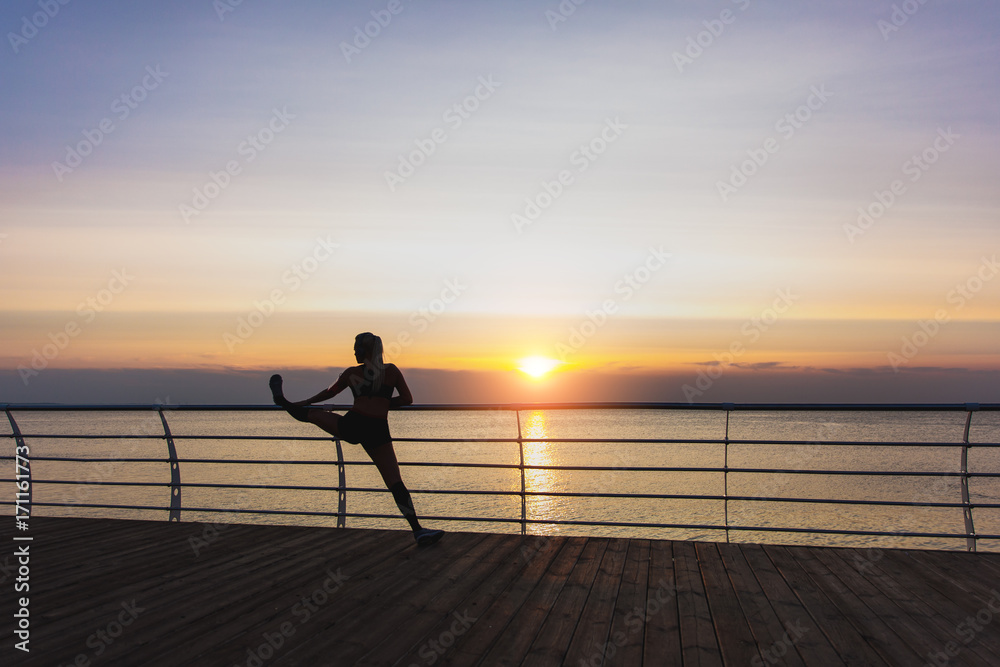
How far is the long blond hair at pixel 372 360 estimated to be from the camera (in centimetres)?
601

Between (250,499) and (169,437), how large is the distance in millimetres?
34795

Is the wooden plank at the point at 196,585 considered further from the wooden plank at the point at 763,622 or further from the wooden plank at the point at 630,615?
the wooden plank at the point at 763,622

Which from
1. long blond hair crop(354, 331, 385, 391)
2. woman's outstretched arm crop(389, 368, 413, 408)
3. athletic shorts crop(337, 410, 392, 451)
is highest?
long blond hair crop(354, 331, 385, 391)

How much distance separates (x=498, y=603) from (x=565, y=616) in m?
0.46

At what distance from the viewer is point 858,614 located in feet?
13.2

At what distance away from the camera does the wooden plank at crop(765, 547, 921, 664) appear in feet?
11.3

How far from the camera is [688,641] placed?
3590 millimetres

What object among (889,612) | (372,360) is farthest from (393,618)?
(889,612)

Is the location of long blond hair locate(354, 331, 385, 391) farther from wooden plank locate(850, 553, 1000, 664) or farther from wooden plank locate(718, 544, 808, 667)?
wooden plank locate(850, 553, 1000, 664)

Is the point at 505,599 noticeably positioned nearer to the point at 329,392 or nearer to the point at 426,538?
the point at 426,538

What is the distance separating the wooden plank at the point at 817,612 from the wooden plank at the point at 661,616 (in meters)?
0.62

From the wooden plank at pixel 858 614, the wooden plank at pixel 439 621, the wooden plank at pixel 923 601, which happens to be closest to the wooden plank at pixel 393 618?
the wooden plank at pixel 439 621

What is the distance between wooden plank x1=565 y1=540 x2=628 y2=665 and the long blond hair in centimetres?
240

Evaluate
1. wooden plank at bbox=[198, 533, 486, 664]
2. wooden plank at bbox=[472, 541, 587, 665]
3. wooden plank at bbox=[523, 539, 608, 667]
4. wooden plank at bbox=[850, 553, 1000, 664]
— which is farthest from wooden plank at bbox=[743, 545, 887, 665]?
wooden plank at bbox=[198, 533, 486, 664]
